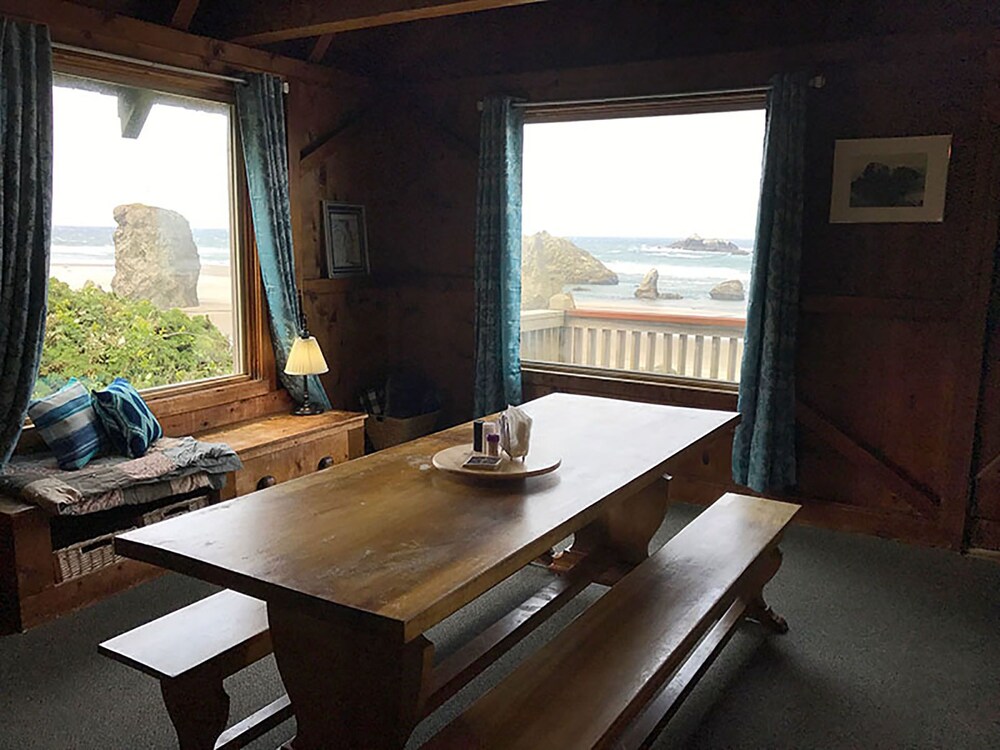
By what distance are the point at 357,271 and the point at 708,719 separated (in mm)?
3324

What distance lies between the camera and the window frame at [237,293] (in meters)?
3.59

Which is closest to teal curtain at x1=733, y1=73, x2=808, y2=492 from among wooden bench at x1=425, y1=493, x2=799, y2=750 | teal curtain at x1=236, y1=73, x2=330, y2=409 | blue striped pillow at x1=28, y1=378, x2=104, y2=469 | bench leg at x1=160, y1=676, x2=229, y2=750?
wooden bench at x1=425, y1=493, x2=799, y2=750

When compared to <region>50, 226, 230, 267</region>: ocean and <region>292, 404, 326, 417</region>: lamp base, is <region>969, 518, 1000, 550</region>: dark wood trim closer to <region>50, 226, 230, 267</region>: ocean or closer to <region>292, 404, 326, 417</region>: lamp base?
<region>292, 404, 326, 417</region>: lamp base

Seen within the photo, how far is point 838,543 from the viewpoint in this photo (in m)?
3.69

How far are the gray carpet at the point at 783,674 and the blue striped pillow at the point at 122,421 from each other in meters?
0.55

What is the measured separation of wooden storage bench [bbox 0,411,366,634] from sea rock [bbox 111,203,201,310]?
701mm

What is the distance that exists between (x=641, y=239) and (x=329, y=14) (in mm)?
1971

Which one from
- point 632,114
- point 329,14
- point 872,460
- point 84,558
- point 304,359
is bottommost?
point 84,558

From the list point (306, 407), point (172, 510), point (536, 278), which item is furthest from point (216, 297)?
point (536, 278)

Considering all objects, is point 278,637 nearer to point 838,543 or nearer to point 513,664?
point 513,664

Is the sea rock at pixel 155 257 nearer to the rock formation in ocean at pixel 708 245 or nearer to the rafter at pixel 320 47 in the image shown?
the rafter at pixel 320 47

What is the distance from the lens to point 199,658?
1887mm

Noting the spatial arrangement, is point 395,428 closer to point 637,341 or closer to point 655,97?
point 637,341

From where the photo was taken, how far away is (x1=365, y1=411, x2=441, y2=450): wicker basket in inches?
183
